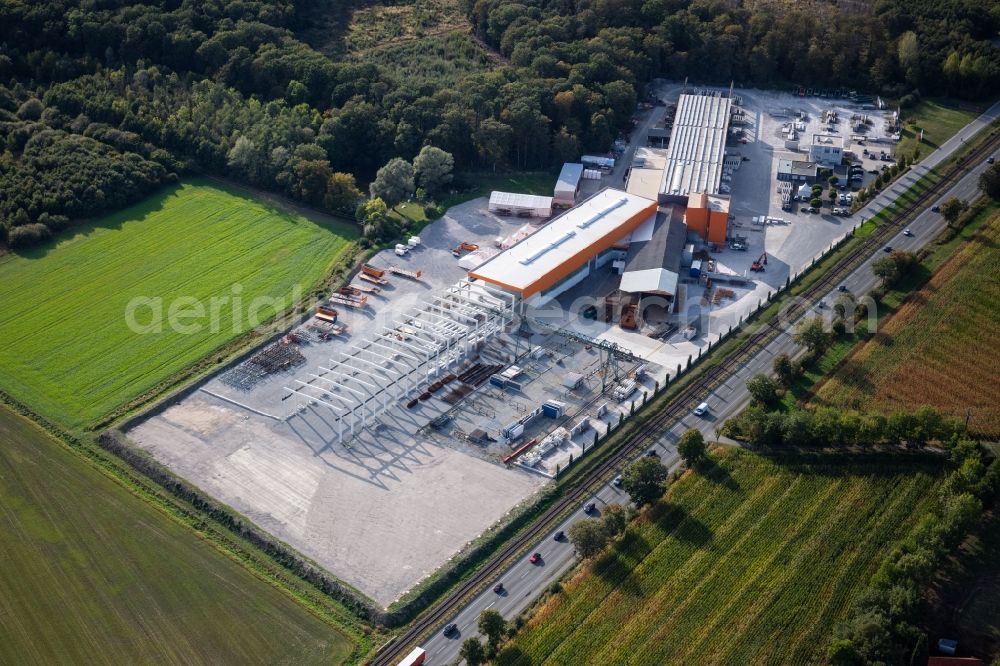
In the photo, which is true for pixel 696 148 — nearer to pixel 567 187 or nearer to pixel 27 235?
pixel 567 187

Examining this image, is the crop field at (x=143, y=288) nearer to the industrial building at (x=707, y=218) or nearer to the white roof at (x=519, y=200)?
the white roof at (x=519, y=200)

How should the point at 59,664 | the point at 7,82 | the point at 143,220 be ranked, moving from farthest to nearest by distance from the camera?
1. the point at 7,82
2. the point at 143,220
3. the point at 59,664

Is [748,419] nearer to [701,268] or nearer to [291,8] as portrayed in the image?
[701,268]

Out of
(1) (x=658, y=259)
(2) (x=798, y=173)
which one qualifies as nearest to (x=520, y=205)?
(1) (x=658, y=259)

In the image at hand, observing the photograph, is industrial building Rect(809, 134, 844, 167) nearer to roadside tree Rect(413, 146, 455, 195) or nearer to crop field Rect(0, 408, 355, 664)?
roadside tree Rect(413, 146, 455, 195)

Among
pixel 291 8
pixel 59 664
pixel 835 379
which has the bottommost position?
pixel 59 664

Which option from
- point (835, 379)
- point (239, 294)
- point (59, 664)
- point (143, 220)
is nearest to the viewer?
point (59, 664)

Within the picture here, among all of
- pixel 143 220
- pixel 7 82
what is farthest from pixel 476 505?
pixel 7 82
